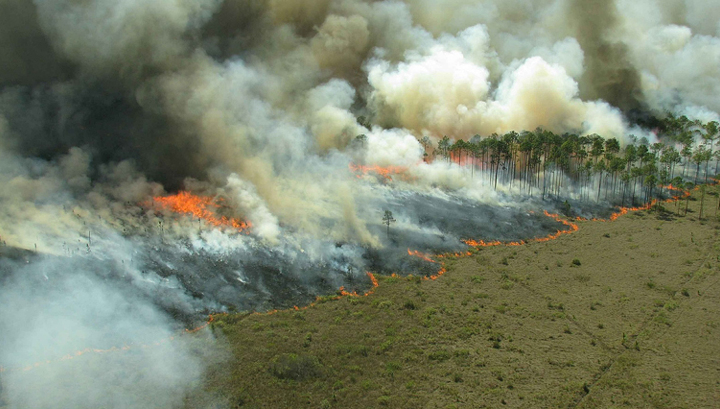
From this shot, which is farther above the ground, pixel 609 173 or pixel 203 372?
pixel 609 173

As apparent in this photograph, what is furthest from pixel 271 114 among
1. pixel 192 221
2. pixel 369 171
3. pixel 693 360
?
pixel 693 360

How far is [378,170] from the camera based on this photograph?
91938 millimetres

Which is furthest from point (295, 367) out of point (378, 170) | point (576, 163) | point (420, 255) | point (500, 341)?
point (576, 163)

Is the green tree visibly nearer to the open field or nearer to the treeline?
the open field

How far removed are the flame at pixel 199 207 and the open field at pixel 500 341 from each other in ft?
67.9

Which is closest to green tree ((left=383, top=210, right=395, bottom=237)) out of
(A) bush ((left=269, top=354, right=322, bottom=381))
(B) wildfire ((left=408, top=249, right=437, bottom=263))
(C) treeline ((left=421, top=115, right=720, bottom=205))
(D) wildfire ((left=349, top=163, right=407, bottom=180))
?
(B) wildfire ((left=408, top=249, right=437, bottom=263))

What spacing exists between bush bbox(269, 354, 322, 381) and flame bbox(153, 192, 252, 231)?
91.3ft

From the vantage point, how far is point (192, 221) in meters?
67.2

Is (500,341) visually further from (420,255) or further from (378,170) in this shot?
(378,170)

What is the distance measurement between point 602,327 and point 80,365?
153 ft

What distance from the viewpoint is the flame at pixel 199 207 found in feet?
224

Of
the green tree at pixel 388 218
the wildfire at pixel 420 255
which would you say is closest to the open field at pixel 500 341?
the wildfire at pixel 420 255

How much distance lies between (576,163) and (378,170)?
41658mm

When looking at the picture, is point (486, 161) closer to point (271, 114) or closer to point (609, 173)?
point (609, 173)
